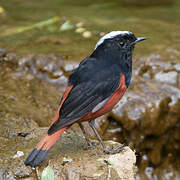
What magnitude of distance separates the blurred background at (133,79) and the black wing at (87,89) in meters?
0.80

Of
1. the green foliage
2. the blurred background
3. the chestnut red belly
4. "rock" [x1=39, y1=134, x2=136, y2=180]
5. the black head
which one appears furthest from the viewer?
the blurred background

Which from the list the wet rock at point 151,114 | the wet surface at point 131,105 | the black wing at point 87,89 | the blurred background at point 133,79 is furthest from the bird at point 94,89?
the wet rock at point 151,114

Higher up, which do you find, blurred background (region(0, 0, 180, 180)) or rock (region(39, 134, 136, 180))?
rock (region(39, 134, 136, 180))

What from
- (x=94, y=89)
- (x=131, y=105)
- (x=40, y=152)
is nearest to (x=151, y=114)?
(x=131, y=105)

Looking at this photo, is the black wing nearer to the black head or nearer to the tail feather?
the tail feather

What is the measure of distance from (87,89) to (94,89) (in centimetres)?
7

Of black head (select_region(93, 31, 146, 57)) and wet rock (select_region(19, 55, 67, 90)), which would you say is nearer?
black head (select_region(93, 31, 146, 57))

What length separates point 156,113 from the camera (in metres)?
5.73

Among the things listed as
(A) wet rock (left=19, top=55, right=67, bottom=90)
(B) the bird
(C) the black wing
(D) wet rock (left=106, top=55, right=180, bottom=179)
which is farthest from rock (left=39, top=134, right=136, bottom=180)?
(A) wet rock (left=19, top=55, right=67, bottom=90)

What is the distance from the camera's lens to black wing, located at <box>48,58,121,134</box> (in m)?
3.58

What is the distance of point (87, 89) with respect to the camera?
3688 mm

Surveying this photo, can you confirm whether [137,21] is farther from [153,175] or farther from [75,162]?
[75,162]

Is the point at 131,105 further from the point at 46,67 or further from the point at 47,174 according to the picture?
the point at 47,174

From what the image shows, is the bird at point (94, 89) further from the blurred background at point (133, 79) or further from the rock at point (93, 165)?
the blurred background at point (133, 79)
